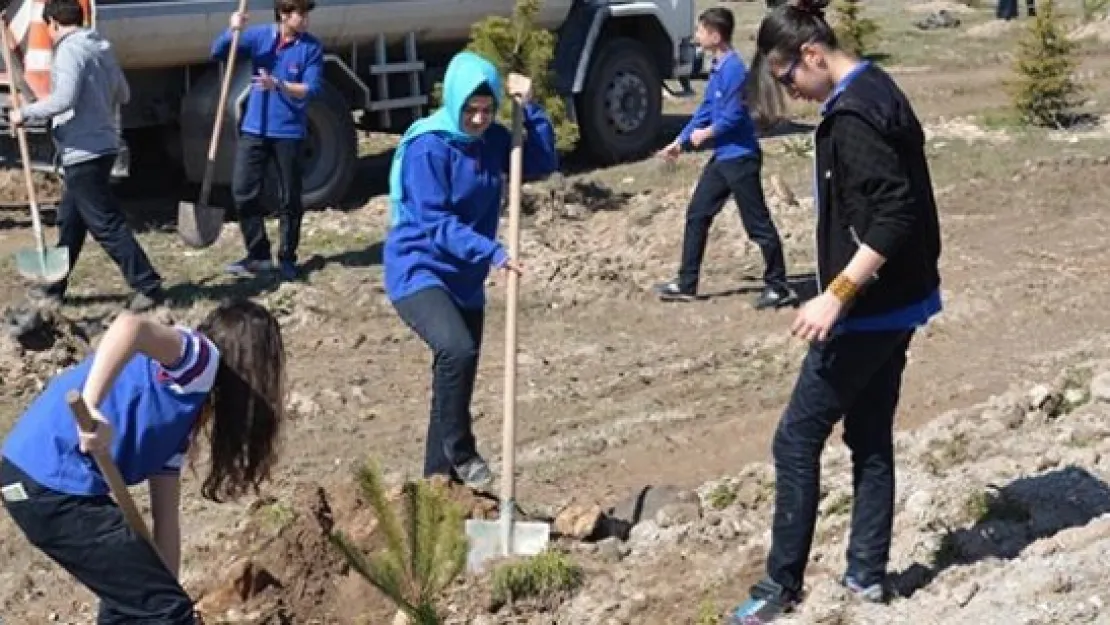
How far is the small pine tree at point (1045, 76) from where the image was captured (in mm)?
16125

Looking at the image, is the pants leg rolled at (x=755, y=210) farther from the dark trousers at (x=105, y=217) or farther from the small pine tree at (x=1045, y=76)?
the small pine tree at (x=1045, y=76)

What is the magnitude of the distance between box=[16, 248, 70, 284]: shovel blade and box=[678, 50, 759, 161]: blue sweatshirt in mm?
3441

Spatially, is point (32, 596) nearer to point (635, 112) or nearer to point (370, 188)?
point (370, 188)

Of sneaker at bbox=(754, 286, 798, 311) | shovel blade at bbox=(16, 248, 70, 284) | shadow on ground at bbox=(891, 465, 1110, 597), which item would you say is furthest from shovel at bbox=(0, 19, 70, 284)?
shadow on ground at bbox=(891, 465, 1110, 597)

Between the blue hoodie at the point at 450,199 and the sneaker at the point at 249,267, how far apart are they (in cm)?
461

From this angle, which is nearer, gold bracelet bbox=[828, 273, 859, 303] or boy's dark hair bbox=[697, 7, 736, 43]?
gold bracelet bbox=[828, 273, 859, 303]

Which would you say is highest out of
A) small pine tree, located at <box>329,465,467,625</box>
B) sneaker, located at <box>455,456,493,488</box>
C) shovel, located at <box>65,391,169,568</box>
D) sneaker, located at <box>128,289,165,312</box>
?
shovel, located at <box>65,391,169,568</box>

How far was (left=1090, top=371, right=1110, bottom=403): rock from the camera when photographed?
7.42 m

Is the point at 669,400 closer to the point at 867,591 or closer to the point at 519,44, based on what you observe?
the point at 867,591

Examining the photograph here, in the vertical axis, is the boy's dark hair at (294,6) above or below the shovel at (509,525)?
above

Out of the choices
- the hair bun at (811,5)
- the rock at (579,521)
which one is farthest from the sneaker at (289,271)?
the hair bun at (811,5)

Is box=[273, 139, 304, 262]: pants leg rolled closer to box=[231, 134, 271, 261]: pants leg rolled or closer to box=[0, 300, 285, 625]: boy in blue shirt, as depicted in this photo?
box=[231, 134, 271, 261]: pants leg rolled

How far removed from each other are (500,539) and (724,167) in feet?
15.0

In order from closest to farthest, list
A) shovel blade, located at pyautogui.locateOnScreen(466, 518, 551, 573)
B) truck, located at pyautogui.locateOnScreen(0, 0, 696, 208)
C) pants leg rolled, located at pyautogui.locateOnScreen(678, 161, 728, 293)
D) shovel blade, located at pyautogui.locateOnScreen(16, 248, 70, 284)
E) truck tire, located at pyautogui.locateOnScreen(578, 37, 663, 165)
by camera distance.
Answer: shovel blade, located at pyautogui.locateOnScreen(466, 518, 551, 573), shovel blade, located at pyautogui.locateOnScreen(16, 248, 70, 284), pants leg rolled, located at pyautogui.locateOnScreen(678, 161, 728, 293), truck, located at pyautogui.locateOnScreen(0, 0, 696, 208), truck tire, located at pyautogui.locateOnScreen(578, 37, 663, 165)
